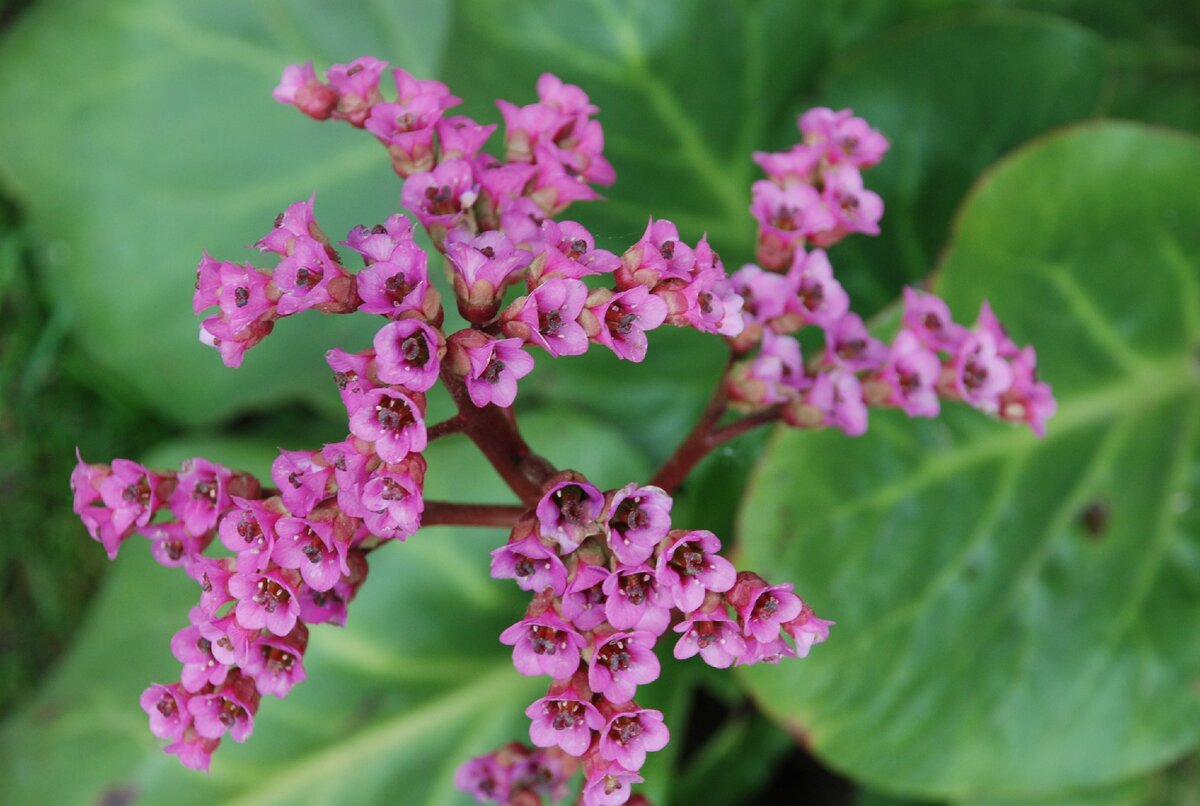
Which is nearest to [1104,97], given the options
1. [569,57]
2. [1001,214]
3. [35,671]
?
[1001,214]

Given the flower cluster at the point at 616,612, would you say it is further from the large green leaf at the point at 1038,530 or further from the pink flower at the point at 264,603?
the large green leaf at the point at 1038,530

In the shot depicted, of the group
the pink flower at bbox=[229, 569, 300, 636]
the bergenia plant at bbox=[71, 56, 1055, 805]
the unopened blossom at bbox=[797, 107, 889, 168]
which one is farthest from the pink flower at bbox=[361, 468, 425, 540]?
the unopened blossom at bbox=[797, 107, 889, 168]

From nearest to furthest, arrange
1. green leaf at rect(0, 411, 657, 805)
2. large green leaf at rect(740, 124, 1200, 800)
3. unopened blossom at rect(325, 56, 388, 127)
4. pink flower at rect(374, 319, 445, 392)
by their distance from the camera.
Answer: pink flower at rect(374, 319, 445, 392)
unopened blossom at rect(325, 56, 388, 127)
large green leaf at rect(740, 124, 1200, 800)
green leaf at rect(0, 411, 657, 805)

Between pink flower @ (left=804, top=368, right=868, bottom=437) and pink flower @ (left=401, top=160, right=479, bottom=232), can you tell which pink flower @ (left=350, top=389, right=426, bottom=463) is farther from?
pink flower @ (left=804, top=368, right=868, bottom=437)

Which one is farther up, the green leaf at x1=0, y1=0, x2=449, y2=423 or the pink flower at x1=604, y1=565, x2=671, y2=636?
the green leaf at x1=0, y1=0, x2=449, y2=423

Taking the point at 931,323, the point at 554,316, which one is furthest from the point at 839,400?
the point at 554,316

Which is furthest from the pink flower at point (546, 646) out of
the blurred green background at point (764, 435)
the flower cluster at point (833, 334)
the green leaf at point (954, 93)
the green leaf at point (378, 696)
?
the green leaf at point (954, 93)
